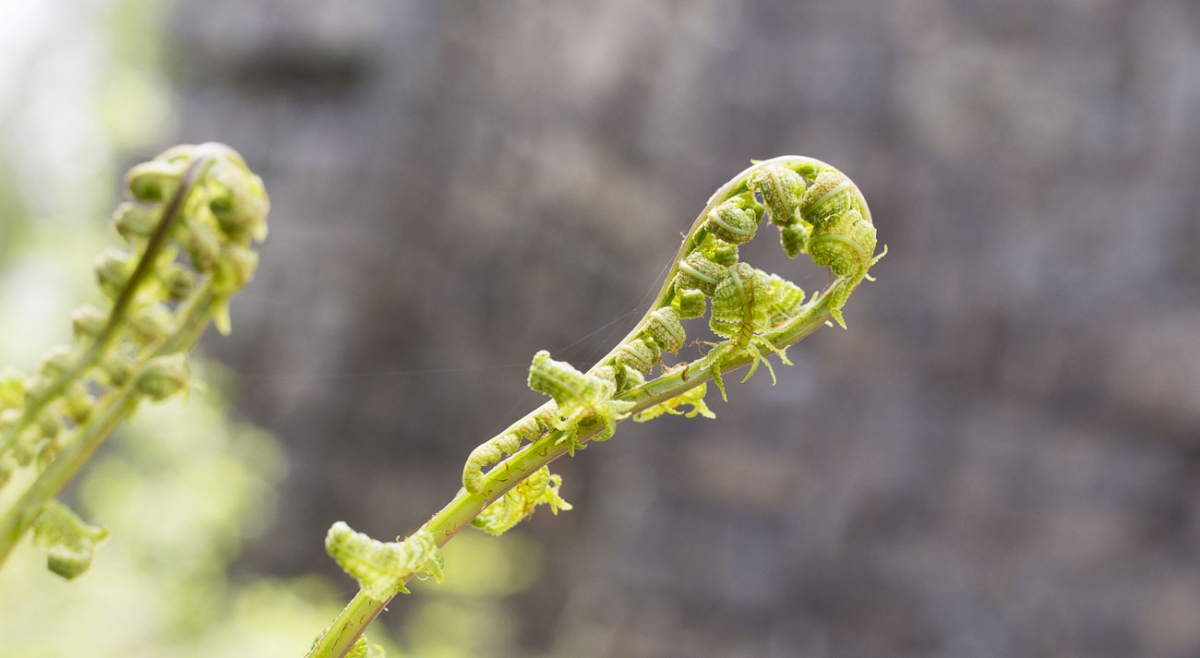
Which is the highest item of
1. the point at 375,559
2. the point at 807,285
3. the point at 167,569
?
the point at 807,285

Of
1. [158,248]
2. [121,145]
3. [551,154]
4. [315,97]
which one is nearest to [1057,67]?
[551,154]

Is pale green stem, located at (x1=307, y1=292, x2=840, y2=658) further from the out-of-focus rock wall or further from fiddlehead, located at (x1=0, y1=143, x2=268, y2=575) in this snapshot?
the out-of-focus rock wall

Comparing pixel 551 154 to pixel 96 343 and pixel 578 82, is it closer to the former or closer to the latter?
pixel 578 82

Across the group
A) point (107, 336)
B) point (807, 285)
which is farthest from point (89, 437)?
point (807, 285)

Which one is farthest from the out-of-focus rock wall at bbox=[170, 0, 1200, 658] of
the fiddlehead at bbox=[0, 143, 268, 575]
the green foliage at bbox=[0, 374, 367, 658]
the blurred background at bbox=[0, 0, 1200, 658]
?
the fiddlehead at bbox=[0, 143, 268, 575]

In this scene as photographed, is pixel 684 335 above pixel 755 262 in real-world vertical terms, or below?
below

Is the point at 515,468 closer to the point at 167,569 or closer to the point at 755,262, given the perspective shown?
the point at 167,569
